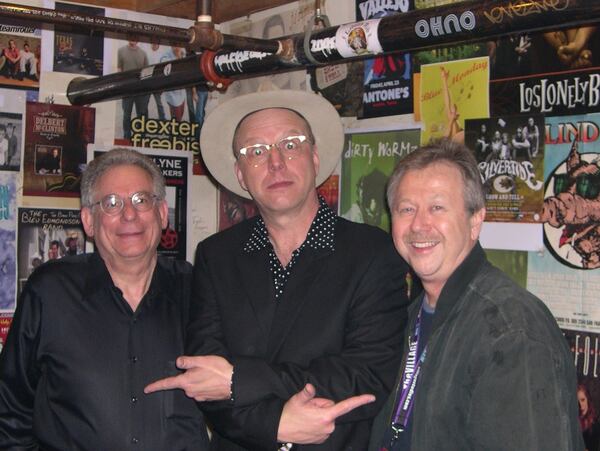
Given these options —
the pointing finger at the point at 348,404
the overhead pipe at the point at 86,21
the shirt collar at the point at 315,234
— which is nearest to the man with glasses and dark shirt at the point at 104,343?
the shirt collar at the point at 315,234

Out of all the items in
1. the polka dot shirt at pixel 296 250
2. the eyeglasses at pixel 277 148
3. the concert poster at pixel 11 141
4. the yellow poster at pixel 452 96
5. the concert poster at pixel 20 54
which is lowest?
the polka dot shirt at pixel 296 250

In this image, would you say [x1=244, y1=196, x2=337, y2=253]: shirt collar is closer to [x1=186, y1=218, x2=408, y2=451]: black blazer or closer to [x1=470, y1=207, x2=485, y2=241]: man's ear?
[x1=186, y1=218, x2=408, y2=451]: black blazer

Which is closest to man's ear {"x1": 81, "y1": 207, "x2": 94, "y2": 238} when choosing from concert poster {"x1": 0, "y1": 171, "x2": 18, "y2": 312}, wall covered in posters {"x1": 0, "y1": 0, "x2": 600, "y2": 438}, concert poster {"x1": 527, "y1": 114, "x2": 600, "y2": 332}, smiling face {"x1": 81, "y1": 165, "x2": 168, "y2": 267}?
smiling face {"x1": 81, "y1": 165, "x2": 168, "y2": 267}

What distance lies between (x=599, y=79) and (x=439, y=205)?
2.05 ft

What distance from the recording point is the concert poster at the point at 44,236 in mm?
2775

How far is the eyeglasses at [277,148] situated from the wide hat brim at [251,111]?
4.6 inches

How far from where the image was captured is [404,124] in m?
2.39

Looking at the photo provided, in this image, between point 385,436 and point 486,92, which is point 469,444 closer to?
point 385,436

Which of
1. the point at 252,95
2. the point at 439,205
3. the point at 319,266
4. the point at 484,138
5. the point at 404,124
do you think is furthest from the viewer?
the point at 404,124

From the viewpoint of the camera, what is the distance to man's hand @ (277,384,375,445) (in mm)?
1587

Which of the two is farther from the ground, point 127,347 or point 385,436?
point 127,347

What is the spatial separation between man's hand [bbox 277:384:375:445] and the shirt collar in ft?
1.29

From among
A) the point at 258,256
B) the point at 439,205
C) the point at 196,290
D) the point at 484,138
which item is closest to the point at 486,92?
the point at 484,138

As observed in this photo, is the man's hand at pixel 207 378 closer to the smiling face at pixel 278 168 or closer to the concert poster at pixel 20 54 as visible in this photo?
the smiling face at pixel 278 168
